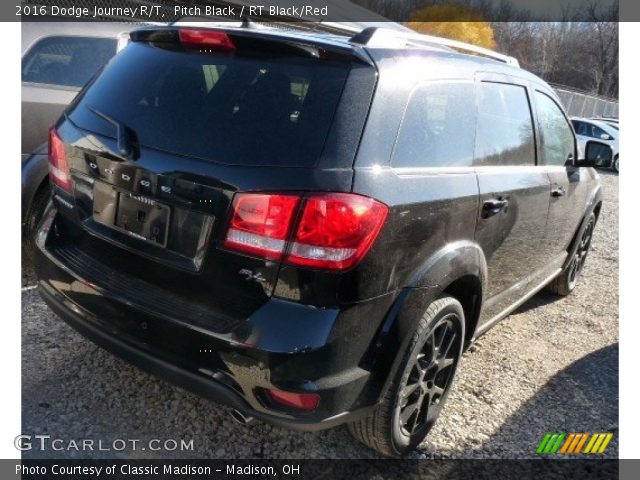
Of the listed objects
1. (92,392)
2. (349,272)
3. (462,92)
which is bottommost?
(92,392)

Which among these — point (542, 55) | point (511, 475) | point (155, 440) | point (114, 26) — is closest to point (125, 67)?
point (155, 440)

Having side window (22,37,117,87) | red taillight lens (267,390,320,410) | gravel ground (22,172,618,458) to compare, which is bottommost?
gravel ground (22,172,618,458)

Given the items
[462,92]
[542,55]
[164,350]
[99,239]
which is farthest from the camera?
[542,55]

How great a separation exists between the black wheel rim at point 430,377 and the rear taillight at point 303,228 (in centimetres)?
75

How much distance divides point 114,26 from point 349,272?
10.9 feet

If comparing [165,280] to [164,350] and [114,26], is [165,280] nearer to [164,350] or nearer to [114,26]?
[164,350]

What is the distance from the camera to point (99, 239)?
2293 millimetres

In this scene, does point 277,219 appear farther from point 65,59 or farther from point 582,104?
point 582,104

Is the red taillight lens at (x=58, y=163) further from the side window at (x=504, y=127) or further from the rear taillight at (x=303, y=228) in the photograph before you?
the side window at (x=504, y=127)

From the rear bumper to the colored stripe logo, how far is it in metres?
1.33

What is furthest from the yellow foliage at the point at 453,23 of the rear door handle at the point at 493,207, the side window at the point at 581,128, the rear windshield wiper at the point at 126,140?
the rear windshield wiper at the point at 126,140

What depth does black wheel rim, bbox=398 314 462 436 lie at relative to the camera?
2.50 metres

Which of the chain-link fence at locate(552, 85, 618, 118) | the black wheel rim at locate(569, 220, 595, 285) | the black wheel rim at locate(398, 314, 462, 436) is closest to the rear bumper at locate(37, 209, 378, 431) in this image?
the black wheel rim at locate(398, 314, 462, 436)

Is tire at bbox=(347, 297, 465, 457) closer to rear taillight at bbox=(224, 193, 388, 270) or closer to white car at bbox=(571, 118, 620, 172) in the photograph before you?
rear taillight at bbox=(224, 193, 388, 270)
